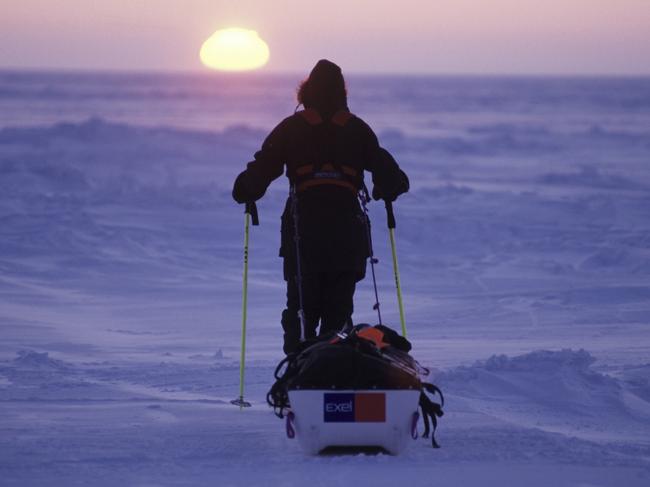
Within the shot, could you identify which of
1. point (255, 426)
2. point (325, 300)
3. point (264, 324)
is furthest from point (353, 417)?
point (264, 324)

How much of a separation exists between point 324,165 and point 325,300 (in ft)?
2.21

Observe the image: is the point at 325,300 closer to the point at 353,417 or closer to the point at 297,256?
the point at 297,256

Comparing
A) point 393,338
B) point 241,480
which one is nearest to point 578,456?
point 393,338

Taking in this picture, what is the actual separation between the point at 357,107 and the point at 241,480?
2733 inches

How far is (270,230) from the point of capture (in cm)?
1480

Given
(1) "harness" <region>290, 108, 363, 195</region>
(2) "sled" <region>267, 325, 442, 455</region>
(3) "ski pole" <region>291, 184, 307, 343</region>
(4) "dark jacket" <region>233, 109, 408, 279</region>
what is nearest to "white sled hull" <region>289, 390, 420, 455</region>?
(2) "sled" <region>267, 325, 442, 455</region>

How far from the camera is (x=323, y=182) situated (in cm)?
529

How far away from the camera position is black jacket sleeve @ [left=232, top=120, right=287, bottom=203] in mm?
5285

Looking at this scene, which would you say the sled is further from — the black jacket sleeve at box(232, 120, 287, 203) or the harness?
the black jacket sleeve at box(232, 120, 287, 203)

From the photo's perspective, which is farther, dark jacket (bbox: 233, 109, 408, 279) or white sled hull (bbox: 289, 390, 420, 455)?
dark jacket (bbox: 233, 109, 408, 279)

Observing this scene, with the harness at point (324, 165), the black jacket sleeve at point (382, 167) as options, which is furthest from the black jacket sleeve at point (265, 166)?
the black jacket sleeve at point (382, 167)

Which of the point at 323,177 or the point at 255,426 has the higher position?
the point at 323,177

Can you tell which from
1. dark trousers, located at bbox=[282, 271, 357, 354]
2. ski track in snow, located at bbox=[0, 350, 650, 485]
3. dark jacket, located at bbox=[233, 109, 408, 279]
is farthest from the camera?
dark trousers, located at bbox=[282, 271, 357, 354]

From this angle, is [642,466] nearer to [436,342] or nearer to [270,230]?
[436,342]
